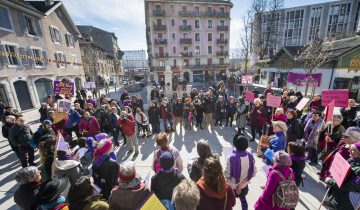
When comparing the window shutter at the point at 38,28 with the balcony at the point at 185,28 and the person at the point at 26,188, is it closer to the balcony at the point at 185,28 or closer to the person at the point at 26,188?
the person at the point at 26,188

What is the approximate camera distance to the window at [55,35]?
62.7 ft

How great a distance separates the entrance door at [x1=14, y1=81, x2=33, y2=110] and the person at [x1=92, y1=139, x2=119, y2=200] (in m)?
16.9

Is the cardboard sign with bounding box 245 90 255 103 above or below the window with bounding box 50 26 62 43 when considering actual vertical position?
below

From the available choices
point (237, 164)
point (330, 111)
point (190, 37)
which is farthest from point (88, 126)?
point (190, 37)

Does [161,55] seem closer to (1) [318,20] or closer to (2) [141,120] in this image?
(2) [141,120]

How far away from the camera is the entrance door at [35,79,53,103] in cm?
1659

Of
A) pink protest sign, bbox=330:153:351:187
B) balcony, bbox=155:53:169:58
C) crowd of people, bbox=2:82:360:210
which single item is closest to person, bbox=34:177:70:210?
crowd of people, bbox=2:82:360:210

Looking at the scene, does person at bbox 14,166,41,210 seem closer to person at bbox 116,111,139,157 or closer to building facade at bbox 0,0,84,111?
person at bbox 116,111,139,157

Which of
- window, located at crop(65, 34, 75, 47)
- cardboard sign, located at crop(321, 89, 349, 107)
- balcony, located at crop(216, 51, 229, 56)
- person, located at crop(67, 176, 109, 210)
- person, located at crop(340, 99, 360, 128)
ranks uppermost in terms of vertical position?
window, located at crop(65, 34, 75, 47)

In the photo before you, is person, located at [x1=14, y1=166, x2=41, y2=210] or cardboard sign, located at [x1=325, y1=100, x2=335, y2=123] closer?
person, located at [x1=14, y1=166, x2=41, y2=210]

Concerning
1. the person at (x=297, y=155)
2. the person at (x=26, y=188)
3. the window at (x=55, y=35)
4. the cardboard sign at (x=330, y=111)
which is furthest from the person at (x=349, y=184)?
the window at (x=55, y=35)

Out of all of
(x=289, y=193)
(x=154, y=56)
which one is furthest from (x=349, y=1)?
(x=289, y=193)

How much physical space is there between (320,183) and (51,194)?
19.0ft

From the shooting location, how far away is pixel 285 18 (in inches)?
2025
